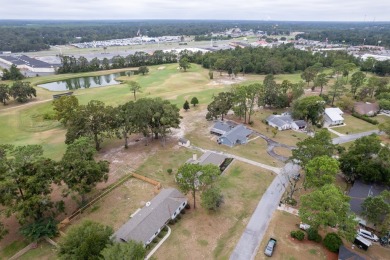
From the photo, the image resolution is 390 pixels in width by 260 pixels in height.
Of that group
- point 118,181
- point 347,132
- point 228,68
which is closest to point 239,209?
point 118,181

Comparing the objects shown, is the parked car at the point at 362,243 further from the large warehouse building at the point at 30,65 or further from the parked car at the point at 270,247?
the large warehouse building at the point at 30,65

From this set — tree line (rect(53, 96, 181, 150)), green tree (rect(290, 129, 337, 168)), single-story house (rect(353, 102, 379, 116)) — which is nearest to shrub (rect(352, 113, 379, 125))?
single-story house (rect(353, 102, 379, 116))

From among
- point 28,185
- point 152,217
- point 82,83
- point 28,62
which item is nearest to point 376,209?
point 152,217

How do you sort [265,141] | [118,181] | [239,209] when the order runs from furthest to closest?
1. [265,141]
2. [118,181]
3. [239,209]

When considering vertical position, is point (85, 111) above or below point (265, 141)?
above

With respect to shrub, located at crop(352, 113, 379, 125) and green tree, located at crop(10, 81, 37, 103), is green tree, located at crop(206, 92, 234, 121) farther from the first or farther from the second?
green tree, located at crop(10, 81, 37, 103)

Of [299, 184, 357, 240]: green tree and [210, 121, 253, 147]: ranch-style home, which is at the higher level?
[299, 184, 357, 240]: green tree

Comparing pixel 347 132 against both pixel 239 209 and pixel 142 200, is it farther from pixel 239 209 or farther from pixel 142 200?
pixel 142 200
